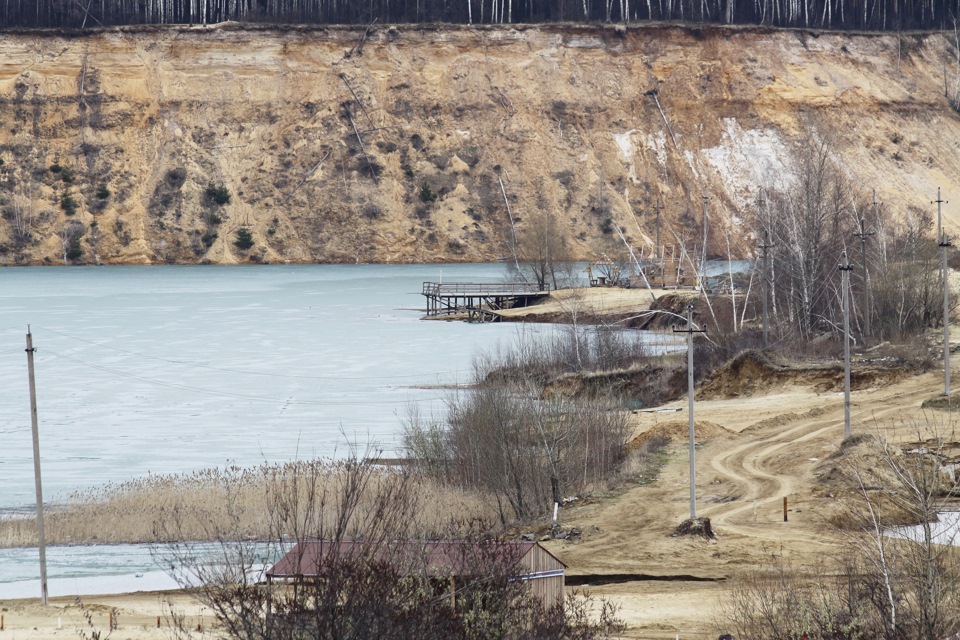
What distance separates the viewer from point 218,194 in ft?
336

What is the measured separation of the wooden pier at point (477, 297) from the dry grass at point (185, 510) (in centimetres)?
4146

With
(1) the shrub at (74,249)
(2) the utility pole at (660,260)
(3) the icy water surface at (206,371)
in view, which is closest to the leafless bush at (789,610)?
(3) the icy water surface at (206,371)

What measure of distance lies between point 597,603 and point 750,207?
8572 cm

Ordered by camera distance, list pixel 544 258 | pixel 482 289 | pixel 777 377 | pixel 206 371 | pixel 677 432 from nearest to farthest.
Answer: pixel 677 432 → pixel 777 377 → pixel 206 371 → pixel 482 289 → pixel 544 258

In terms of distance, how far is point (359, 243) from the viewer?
104 m

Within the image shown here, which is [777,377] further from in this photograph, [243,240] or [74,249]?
[74,249]

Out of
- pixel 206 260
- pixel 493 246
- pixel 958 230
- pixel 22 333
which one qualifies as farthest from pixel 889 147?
pixel 22 333

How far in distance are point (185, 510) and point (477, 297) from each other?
47.9m

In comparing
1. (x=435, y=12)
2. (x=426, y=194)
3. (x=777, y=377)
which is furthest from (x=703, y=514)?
(x=435, y=12)

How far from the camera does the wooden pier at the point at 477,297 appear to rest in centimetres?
7112

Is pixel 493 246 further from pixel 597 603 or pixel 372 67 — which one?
pixel 597 603

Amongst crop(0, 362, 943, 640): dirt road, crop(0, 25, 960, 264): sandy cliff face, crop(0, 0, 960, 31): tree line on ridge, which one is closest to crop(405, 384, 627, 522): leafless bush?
crop(0, 362, 943, 640): dirt road

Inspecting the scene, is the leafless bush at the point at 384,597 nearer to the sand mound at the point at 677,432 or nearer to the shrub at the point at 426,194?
the sand mound at the point at 677,432

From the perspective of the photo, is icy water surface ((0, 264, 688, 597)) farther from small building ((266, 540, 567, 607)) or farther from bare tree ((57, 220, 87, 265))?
bare tree ((57, 220, 87, 265))
